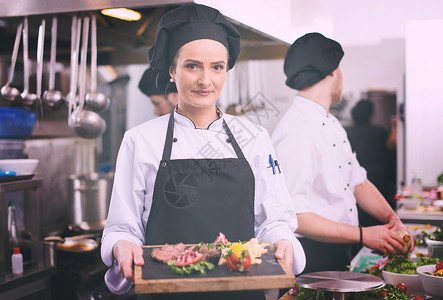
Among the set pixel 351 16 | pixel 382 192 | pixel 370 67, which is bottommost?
pixel 382 192

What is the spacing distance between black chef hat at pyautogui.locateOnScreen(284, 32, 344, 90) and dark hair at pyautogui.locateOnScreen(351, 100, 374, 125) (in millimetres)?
275

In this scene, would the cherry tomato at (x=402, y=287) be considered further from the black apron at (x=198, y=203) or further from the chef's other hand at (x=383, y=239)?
the black apron at (x=198, y=203)

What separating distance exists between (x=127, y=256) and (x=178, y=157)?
45 centimetres

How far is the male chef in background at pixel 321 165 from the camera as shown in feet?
7.91

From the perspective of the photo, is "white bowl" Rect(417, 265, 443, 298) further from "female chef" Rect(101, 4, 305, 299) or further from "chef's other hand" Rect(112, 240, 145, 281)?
"chef's other hand" Rect(112, 240, 145, 281)

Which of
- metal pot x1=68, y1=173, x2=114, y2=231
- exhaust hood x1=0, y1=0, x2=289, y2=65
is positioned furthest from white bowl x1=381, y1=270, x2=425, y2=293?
metal pot x1=68, y1=173, x2=114, y2=231

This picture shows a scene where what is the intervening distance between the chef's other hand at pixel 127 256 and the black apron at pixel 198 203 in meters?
0.21

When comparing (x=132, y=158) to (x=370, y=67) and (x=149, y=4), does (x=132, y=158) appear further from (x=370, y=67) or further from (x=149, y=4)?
(x=370, y=67)

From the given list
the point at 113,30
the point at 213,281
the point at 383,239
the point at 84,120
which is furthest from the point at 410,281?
the point at 113,30

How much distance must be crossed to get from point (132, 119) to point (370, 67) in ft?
6.14

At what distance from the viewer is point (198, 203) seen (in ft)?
6.09

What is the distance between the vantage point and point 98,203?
363cm

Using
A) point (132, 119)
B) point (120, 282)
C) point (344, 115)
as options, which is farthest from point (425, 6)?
point (132, 119)

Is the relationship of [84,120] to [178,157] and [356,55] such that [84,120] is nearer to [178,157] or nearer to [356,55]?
[178,157]
